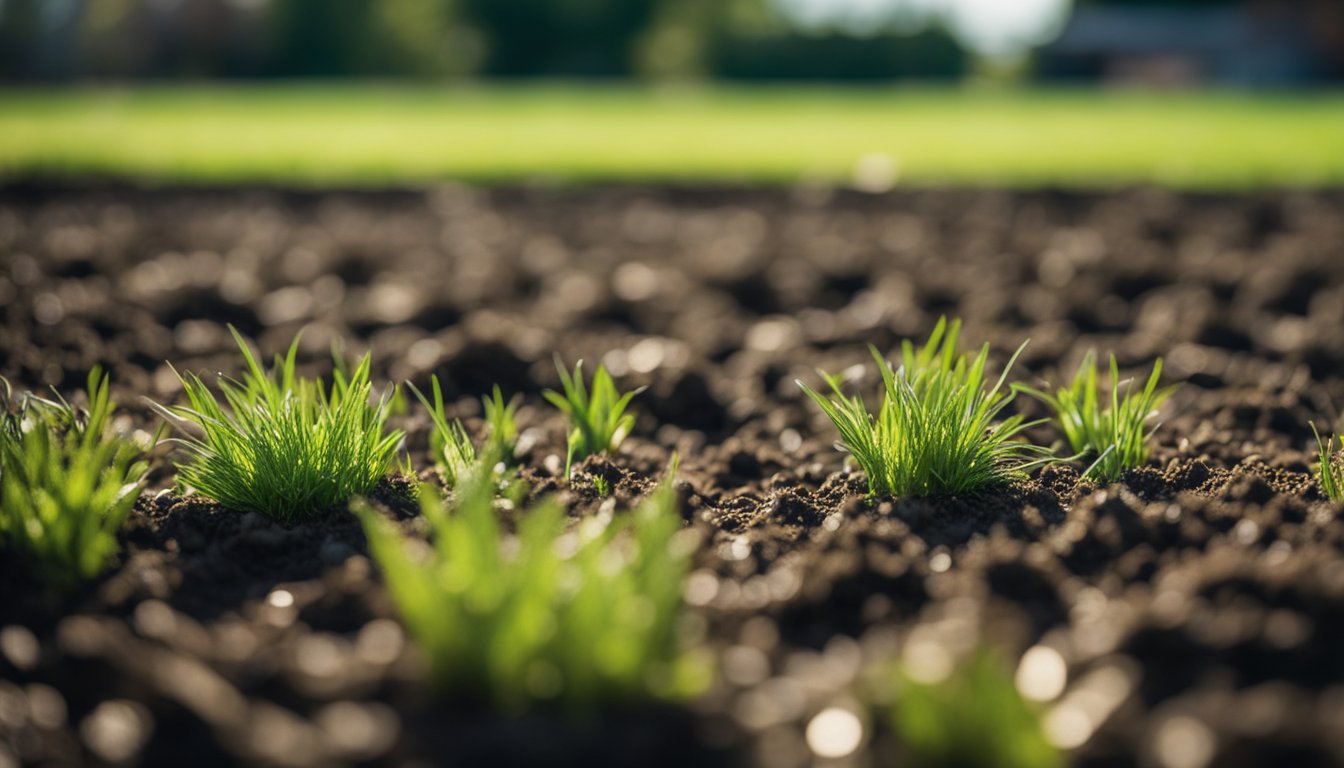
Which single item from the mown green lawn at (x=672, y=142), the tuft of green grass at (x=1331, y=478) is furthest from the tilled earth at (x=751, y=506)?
the mown green lawn at (x=672, y=142)

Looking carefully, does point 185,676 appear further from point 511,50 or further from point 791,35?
point 511,50

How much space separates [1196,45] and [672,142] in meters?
30.5

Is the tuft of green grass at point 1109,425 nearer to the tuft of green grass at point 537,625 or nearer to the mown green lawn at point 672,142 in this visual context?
the tuft of green grass at point 537,625

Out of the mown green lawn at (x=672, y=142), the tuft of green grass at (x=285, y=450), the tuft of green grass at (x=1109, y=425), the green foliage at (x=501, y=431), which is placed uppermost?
the tuft of green grass at (x=285, y=450)

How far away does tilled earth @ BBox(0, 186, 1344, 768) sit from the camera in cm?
128

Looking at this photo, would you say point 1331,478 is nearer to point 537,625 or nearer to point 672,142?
point 537,625

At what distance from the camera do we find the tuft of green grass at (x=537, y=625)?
4.20 ft

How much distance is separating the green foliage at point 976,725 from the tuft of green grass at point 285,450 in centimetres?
112

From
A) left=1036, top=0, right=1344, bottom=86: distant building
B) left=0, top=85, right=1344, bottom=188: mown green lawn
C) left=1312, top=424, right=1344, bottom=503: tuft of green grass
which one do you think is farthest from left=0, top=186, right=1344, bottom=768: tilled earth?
left=1036, top=0, right=1344, bottom=86: distant building

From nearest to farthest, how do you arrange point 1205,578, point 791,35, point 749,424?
point 1205,578, point 749,424, point 791,35

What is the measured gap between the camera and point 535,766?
120cm

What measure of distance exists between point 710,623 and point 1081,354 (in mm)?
2025

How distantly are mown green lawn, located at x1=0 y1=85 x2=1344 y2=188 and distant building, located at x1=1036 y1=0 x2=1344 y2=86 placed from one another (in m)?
19.2

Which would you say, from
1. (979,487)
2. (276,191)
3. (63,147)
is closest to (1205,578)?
(979,487)
